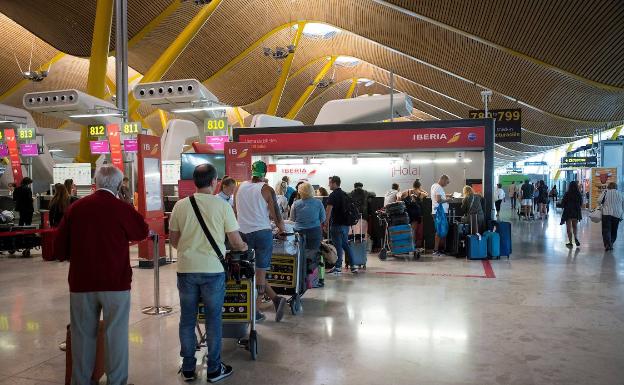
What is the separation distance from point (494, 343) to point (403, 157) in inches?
359

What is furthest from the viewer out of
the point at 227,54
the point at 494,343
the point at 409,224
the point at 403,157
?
the point at 227,54

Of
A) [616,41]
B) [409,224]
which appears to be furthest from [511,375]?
[616,41]

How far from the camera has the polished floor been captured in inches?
157

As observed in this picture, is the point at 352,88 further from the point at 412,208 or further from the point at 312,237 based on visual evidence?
the point at 312,237

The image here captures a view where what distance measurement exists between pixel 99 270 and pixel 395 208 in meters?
7.32

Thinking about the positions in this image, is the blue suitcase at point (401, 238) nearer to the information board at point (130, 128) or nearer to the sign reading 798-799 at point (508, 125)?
the information board at point (130, 128)

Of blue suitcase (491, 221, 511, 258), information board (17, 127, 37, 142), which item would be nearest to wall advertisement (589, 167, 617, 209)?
blue suitcase (491, 221, 511, 258)

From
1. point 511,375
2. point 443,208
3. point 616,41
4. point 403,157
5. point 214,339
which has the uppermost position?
point 616,41

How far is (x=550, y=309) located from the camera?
19.6ft

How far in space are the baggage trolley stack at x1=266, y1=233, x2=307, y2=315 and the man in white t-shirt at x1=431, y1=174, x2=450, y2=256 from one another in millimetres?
5244

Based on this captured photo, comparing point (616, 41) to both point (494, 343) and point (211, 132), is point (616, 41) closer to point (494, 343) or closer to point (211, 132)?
point (211, 132)

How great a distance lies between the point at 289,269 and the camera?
5.81 meters

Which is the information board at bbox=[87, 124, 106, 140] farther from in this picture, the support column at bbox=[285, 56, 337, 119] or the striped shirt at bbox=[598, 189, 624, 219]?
the support column at bbox=[285, 56, 337, 119]

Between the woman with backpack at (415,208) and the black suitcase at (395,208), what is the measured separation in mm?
822
